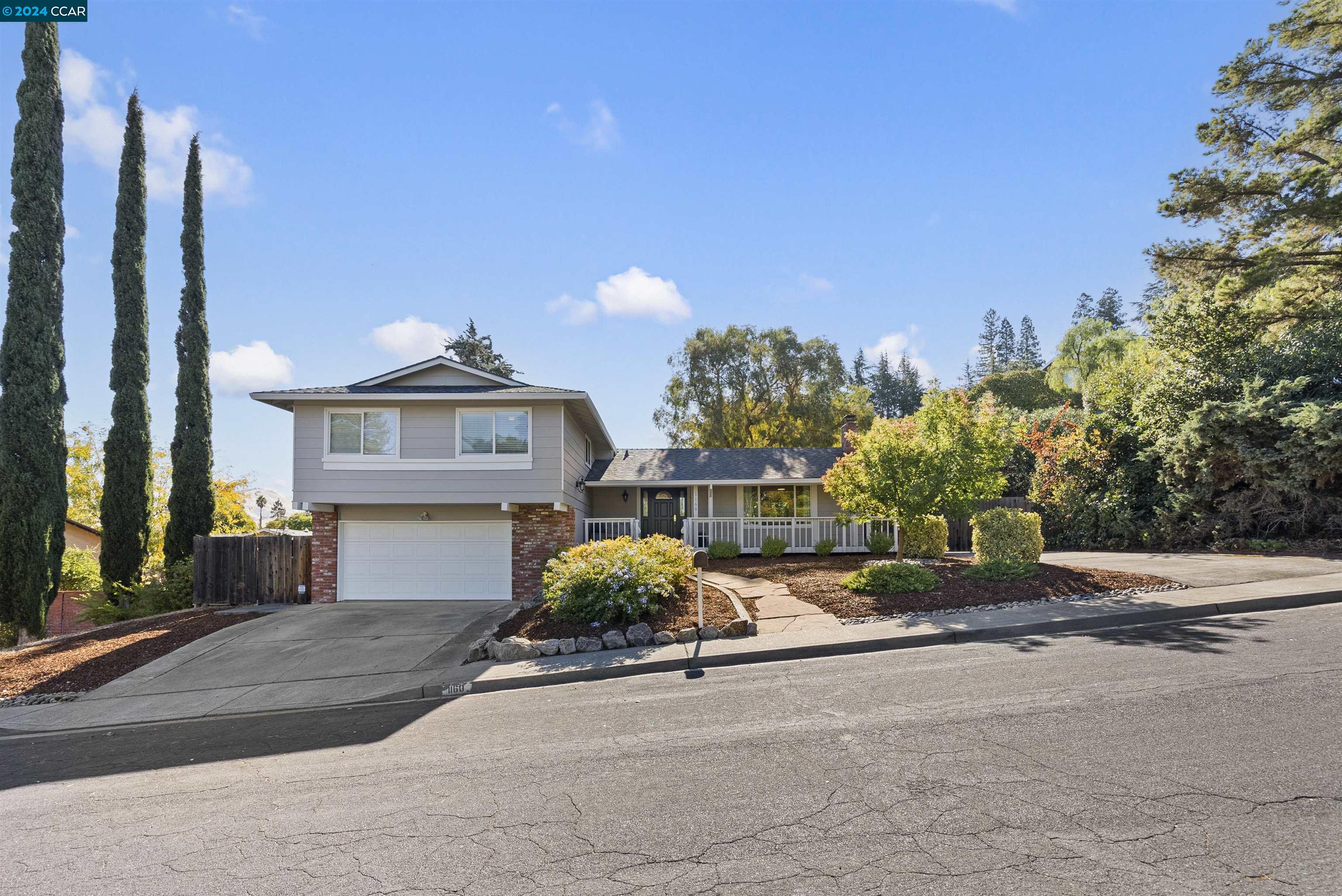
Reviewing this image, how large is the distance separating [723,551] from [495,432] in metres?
7.13

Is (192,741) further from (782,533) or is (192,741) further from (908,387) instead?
(908,387)

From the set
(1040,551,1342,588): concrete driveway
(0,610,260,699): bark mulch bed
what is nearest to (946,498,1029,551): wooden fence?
(1040,551,1342,588): concrete driveway

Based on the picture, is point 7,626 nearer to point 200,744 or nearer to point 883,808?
point 200,744

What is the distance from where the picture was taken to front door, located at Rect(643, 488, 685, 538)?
2228cm

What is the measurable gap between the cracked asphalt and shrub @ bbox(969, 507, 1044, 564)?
596 cm

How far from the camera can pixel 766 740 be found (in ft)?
18.6

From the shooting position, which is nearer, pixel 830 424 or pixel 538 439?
pixel 538 439

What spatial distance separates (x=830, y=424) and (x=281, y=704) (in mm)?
28354

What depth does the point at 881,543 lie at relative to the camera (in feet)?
64.5

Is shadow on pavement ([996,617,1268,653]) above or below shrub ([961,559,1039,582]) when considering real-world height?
below

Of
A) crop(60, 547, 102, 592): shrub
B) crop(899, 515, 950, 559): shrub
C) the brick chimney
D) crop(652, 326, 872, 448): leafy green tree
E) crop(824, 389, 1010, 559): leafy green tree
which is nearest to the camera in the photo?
crop(824, 389, 1010, 559): leafy green tree

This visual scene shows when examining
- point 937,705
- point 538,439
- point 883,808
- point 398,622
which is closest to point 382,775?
point 883,808

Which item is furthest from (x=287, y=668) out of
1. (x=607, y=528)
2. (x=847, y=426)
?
(x=847, y=426)

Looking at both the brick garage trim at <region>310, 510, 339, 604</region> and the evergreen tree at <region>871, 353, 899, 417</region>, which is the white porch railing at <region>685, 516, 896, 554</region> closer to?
the brick garage trim at <region>310, 510, 339, 604</region>
